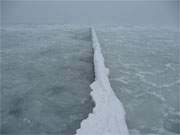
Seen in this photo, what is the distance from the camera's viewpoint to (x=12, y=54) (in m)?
5.66

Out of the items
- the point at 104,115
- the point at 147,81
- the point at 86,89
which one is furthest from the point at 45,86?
the point at 147,81

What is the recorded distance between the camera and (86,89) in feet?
13.1

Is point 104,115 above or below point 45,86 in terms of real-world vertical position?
above

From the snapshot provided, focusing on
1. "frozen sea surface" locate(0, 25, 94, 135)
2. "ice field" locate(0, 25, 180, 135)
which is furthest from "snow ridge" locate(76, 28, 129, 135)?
"frozen sea surface" locate(0, 25, 94, 135)

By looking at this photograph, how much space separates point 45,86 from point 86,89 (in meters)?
0.70

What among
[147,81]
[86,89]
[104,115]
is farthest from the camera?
[147,81]

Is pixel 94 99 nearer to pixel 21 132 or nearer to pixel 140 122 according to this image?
pixel 140 122

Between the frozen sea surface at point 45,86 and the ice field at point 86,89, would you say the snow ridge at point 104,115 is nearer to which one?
the ice field at point 86,89

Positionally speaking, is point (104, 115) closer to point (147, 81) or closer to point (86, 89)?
point (86, 89)

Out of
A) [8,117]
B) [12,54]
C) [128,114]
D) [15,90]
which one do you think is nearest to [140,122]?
[128,114]

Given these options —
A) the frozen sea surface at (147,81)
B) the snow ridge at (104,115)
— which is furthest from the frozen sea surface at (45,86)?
the frozen sea surface at (147,81)

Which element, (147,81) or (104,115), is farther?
(147,81)

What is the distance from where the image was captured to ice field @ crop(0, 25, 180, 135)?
9.98ft

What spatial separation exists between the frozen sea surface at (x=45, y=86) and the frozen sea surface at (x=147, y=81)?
587 mm
